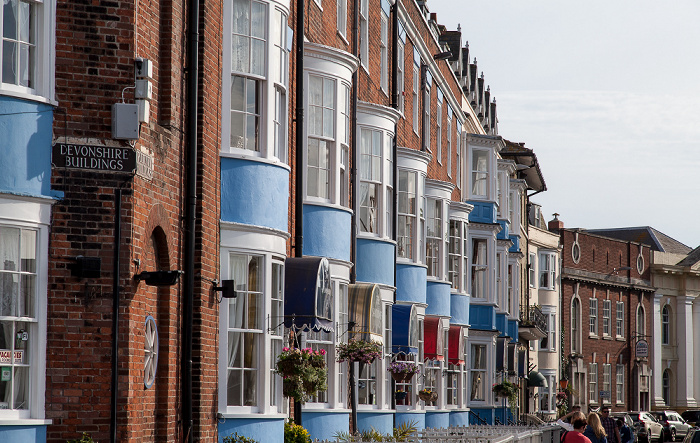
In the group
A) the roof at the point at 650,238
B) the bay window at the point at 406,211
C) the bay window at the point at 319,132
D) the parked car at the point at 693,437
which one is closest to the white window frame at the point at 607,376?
the roof at the point at 650,238

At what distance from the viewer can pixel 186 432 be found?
44.1 ft

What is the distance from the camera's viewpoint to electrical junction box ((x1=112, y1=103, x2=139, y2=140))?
11.8m

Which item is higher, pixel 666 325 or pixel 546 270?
pixel 546 270

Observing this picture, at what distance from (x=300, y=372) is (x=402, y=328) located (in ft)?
26.7

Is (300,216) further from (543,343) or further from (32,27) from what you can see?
(543,343)

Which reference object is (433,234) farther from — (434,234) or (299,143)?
(299,143)

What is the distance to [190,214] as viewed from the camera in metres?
13.6

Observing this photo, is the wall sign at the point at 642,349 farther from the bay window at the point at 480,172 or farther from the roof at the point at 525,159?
the bay window at the point at 480,172

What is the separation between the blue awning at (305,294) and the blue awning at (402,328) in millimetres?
6830

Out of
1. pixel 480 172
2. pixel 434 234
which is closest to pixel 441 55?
pixel 434 234

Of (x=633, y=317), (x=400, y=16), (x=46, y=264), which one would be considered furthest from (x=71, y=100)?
(x=633, y=317)

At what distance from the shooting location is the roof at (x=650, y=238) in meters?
77.6

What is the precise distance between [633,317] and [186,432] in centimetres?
5842

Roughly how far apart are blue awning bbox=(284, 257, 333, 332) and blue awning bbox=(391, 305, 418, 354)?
6830 mm
